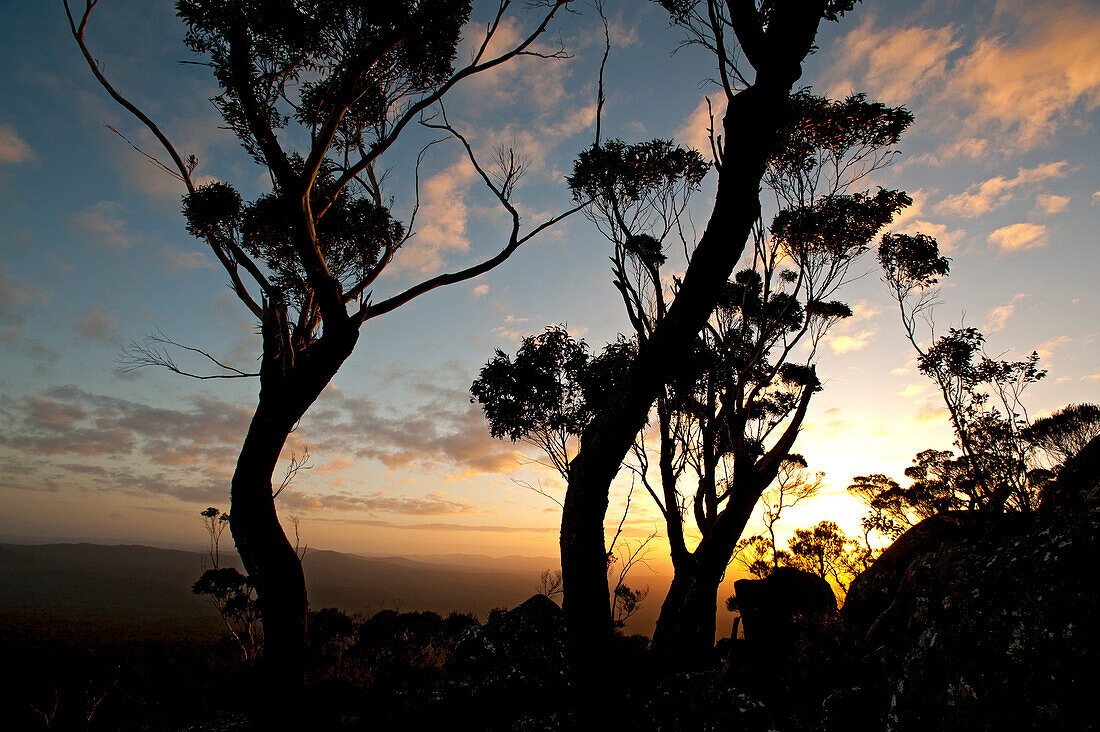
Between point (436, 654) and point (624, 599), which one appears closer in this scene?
point (436, 654)

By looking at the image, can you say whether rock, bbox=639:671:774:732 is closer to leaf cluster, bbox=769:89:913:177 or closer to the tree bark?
the tree bark

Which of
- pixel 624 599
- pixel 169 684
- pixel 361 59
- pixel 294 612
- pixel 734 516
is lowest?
pixel 169 684

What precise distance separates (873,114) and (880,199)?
2.38 m

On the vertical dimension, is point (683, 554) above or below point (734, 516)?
below

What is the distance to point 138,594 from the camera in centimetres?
10038

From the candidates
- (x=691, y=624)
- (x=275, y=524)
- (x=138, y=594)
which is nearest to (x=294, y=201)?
(x=275, y=524)

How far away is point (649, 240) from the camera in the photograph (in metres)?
13.0

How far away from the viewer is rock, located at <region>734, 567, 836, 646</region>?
15977 mm

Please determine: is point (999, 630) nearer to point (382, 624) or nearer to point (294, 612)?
point (294, 612)

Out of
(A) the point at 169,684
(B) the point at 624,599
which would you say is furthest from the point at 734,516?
(A) the point at 169,684

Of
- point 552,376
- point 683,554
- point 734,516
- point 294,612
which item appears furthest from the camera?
point 552,376

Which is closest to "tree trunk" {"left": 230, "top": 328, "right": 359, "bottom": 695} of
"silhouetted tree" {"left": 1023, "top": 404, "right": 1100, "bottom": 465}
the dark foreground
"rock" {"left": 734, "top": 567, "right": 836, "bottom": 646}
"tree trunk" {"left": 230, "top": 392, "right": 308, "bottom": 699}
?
"tree trunk" {"left": 230, "top": 392, "right": 308, "bottom": 699}

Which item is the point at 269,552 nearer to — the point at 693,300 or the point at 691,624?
the point at 693,300

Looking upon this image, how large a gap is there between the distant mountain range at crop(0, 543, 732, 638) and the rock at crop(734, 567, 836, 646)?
24678 millimetres
